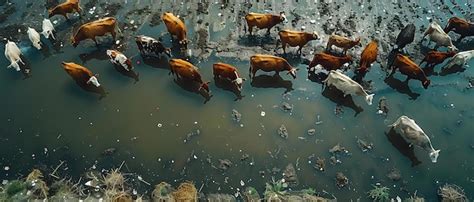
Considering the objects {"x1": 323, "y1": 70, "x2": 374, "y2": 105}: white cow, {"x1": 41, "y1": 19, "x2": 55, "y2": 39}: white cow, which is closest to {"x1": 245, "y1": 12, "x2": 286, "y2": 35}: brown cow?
{"x1": 323, "y1": 70, "x2": 374, "y2": 105}: white cow

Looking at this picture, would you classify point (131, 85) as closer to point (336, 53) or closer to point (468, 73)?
point (336, 53)

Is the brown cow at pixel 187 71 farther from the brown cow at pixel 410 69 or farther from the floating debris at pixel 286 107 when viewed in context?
the brown cow at pixel 410 69

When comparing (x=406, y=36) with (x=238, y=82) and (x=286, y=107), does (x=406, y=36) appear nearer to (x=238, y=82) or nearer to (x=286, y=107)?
(x=286, y=107)

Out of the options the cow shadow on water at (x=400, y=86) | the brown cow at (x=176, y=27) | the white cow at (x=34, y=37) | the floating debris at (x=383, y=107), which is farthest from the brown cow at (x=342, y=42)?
the white cow at (x=34, y=37)

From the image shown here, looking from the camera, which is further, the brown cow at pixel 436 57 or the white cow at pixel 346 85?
the brown cow at pixel 436 57

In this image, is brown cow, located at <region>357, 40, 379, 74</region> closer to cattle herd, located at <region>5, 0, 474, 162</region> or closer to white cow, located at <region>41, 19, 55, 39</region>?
cattle herd, located at <region>5, 0, 474, 162</region>

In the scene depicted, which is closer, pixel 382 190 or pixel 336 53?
pixel 382 190

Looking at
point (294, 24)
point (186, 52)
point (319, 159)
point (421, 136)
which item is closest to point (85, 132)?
point (186, 52)

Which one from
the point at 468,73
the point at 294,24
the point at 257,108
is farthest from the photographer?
the point at 294,24

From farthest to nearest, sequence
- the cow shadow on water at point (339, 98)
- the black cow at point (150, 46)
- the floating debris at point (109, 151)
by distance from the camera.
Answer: the black cow at point (150, 46) < the cow shadow on water at point (339, 98) < the floating debris at point (109, 151)
